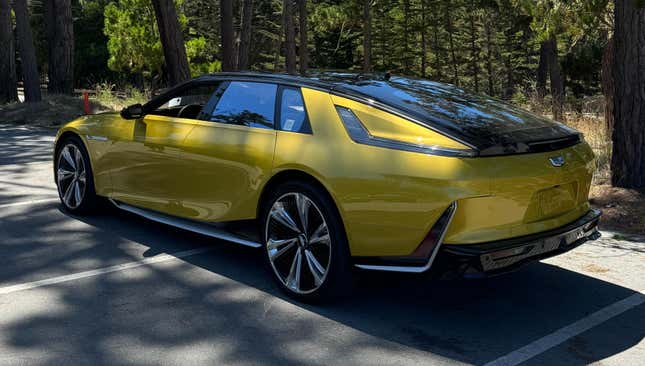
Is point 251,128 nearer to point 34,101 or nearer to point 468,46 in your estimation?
point 34,101

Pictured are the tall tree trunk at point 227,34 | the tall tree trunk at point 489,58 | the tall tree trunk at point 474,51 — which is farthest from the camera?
the tall tree trunk at point 474,51

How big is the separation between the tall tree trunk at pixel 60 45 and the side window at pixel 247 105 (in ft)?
54.5

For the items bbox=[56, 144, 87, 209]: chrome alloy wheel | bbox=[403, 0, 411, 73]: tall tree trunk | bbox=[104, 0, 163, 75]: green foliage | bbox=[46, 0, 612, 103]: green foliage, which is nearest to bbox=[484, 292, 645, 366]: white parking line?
bbox=[56, 144, 87, 209]: chrome alloy wheel

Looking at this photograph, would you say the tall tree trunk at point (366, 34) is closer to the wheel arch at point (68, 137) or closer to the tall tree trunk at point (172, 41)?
the tall tree trunk at point (172, 41)

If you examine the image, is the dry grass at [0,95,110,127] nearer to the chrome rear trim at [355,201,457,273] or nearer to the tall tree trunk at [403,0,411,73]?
the chrome rear trim at [355,201,457,273]

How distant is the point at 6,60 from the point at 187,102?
683 inches

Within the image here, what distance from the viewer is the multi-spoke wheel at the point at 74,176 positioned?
685 centimetres

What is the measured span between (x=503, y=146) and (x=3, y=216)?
16.9ft

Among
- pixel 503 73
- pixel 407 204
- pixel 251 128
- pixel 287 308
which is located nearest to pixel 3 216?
pixel 251 128

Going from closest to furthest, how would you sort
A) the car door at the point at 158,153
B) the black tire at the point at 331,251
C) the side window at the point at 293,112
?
the black tire at the point at 331,251 → the side window at the point at 293,112 → the car door at the point at 158,153

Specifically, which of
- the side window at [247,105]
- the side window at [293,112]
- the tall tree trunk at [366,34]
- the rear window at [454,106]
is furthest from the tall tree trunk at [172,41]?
the tall tree trunk at [366,34]

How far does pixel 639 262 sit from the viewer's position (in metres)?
5.86

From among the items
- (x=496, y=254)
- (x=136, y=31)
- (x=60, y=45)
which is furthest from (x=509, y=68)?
(x=496, y=254)

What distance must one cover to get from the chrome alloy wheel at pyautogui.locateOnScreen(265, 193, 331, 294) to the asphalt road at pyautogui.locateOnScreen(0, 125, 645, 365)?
178 millimetres
